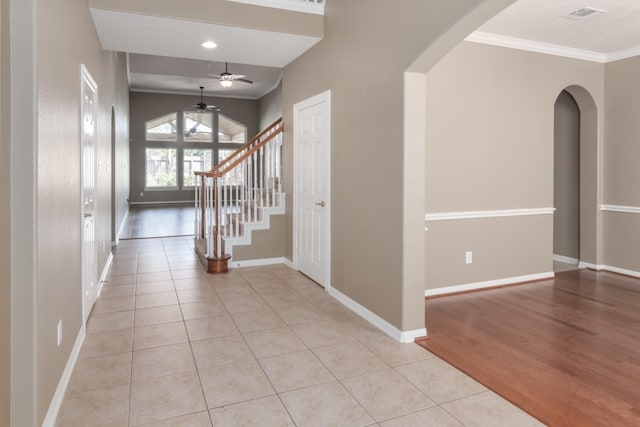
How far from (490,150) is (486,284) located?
4.67 ft

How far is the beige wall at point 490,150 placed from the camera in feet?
14.1

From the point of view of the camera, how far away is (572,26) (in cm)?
425

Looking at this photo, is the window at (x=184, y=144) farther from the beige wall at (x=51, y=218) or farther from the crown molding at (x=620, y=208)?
the crown molding at (x=620, y=208)

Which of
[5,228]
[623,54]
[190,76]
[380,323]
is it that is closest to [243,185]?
[380,323]

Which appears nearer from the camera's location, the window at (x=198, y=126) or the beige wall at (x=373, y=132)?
the beige wall at (x=373, y=132)

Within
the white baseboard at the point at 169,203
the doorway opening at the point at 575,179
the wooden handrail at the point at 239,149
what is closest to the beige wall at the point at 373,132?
the wooden handrail at the point at 239,149

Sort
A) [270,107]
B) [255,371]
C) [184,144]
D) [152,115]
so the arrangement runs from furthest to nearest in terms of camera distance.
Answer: [184,144]
[152,115]
[270,107]
[255,371]

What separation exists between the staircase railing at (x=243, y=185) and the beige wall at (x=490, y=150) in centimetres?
225

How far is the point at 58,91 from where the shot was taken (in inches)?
94.0

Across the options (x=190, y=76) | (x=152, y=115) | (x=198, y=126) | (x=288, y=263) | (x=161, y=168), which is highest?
(x=190, y=76)

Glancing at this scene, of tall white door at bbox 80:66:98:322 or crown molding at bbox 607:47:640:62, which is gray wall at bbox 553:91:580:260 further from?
tall white door at bbox 80:66:98:322

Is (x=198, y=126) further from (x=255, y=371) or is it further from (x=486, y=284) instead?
(x=255, y=371)

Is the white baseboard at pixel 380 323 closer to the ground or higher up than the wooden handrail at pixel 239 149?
closer to the ground

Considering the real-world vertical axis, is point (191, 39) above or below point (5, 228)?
above
